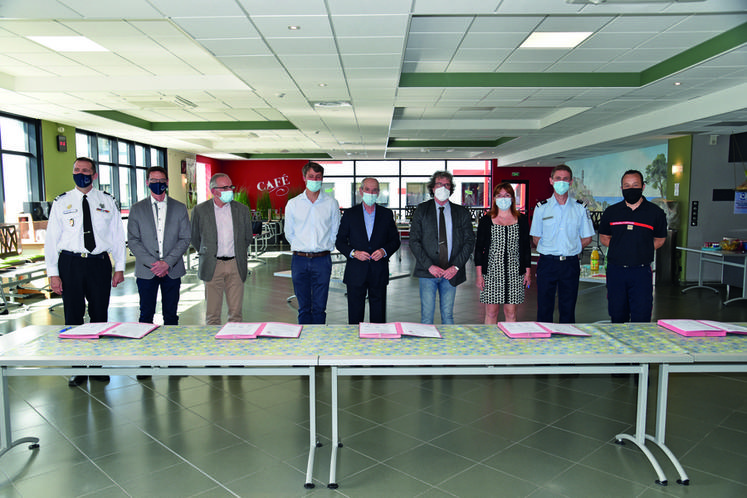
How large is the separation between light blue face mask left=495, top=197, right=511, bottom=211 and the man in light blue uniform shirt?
Result: 0.29 meters


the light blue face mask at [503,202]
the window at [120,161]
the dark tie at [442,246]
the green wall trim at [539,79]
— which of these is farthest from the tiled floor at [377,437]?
the window at [120,161]

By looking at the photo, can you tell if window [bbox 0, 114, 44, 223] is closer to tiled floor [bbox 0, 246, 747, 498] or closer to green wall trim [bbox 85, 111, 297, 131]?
green wall trim [bbox 85, 111, 297, 131]

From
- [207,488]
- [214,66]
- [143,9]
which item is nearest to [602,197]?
[214,66]

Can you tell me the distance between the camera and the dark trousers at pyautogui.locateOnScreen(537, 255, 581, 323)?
13.6 feet

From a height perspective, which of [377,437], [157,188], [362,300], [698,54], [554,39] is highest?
[554,39]

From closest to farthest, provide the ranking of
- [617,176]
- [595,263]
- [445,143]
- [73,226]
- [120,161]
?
[73,226] → [595,263] → [120,161] → [617,176] → [445,143]

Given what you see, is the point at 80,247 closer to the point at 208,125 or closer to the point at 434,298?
the point at 434,298

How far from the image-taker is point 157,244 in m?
4.11

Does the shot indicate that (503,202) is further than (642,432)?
Yes

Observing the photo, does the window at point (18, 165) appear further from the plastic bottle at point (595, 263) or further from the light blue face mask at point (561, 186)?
the plastic bottle at point (595, 263)

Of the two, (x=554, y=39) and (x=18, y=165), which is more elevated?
(x=554, y=39)

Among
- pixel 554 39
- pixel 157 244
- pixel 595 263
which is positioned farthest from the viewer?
pixel 595 263

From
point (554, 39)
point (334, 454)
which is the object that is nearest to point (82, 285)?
point (334, 454)

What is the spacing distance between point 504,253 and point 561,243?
451mm
